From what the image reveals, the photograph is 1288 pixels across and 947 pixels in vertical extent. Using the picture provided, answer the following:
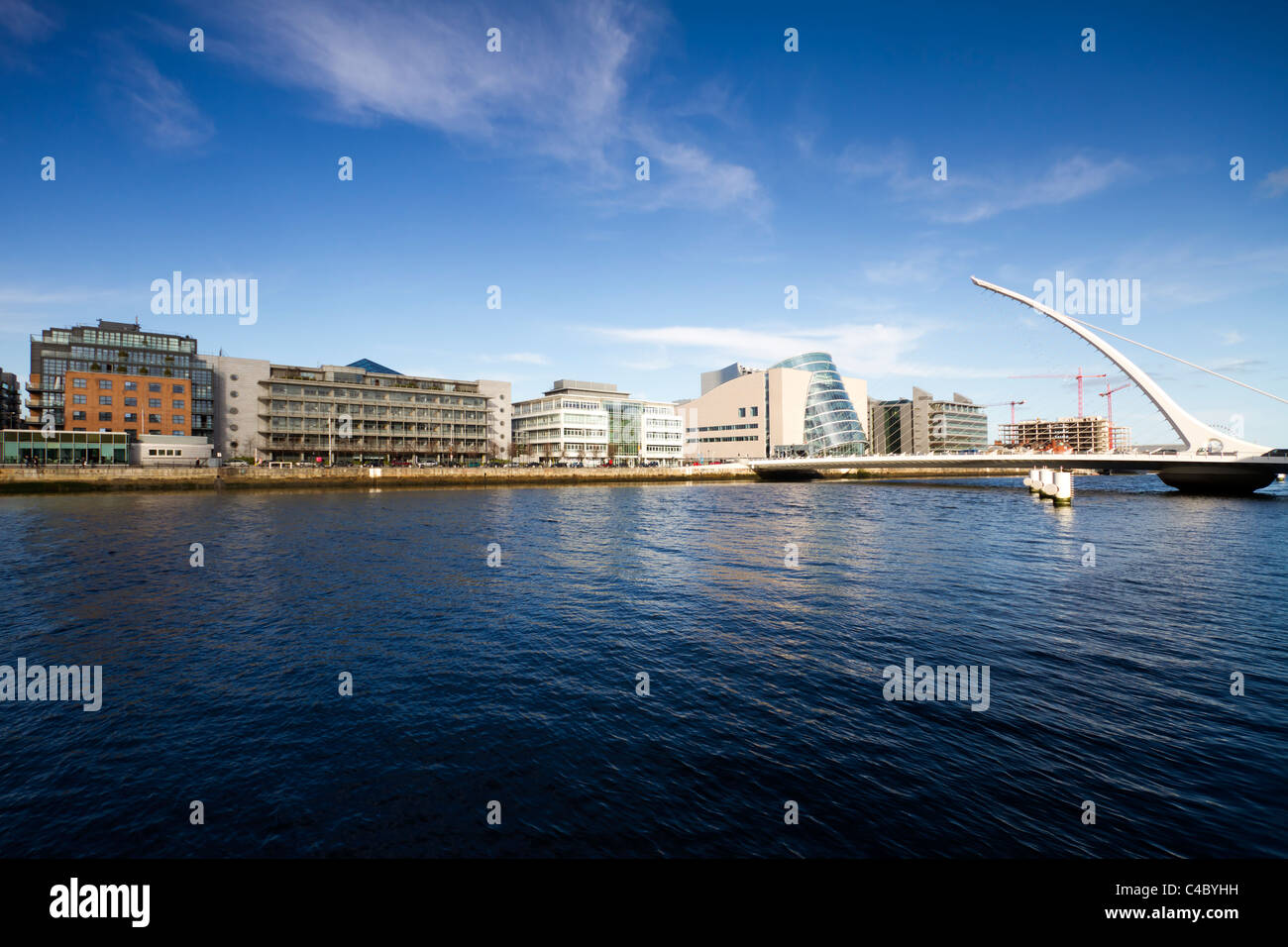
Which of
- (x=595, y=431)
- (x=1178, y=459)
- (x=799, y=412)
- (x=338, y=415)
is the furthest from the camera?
(x=799, y=412)

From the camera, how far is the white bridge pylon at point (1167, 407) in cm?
8038

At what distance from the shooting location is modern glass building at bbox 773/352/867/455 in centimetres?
17912

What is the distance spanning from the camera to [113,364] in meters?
116

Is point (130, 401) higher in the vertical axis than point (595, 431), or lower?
higher

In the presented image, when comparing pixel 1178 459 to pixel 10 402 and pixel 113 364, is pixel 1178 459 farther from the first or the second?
pixel 10 402

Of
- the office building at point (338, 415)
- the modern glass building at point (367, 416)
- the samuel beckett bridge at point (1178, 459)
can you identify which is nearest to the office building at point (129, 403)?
the office building at point (338, 415)

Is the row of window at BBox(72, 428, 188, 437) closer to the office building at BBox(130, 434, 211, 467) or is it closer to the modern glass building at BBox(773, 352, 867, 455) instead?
the office building at BBox(130, 434, 211, 467)

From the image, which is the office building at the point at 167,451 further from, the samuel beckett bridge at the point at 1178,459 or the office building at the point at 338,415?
the samuel beckett bridge at the point at 1178,459

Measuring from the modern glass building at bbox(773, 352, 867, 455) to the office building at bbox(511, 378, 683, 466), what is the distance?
43318 mm

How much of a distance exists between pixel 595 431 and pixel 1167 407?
12331 centimetres

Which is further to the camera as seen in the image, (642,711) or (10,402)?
(10,402)

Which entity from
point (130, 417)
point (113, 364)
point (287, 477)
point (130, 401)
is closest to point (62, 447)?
point (130, 417)

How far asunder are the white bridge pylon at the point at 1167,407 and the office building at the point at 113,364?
164 m
